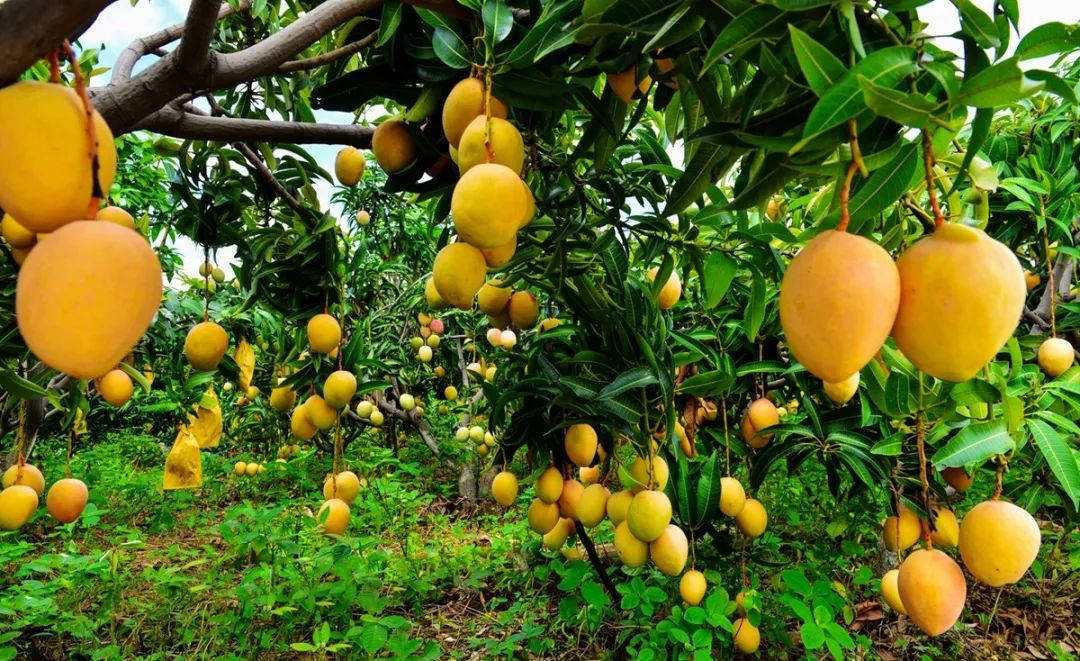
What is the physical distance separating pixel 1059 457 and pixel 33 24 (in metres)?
1.76

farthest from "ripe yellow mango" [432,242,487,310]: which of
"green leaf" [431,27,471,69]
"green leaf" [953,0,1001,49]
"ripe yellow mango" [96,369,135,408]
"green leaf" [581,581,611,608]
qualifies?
"green leaf" [581,581,611,608]

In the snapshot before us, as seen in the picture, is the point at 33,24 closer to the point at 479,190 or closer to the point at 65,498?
the point at 479,190

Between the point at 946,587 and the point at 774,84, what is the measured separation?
87 centimetres

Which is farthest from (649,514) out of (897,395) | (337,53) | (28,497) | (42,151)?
(28,497)

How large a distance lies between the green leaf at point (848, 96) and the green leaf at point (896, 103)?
12mm

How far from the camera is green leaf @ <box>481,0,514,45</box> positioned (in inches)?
31.0

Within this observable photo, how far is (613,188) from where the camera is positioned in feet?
4.55

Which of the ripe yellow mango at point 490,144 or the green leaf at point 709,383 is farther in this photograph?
the green leaf at point 709,383

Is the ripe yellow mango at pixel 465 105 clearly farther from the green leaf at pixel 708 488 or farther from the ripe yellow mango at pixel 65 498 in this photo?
the ripe yellow mango at pixel 65 498

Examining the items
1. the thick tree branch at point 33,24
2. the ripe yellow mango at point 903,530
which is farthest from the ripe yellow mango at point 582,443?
the thick tree branch at point 33,24

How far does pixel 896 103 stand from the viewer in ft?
1.44

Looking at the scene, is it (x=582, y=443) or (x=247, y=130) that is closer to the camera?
(x=247, y=130)

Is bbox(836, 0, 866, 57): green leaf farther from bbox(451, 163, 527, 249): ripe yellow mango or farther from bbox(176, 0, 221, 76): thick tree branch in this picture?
bbox(176, 0, 221, 76): thick tree branch

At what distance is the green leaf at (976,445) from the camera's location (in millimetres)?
1182
